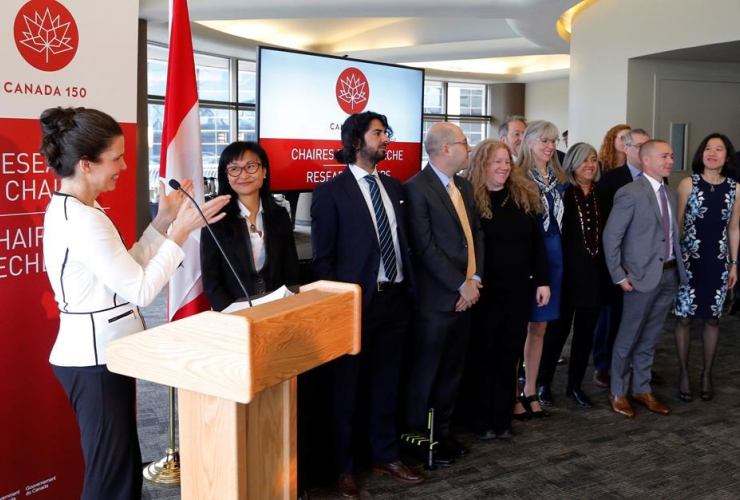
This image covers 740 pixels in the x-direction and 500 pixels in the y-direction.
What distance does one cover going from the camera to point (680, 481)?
346 cm

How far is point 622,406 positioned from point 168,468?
2718mm

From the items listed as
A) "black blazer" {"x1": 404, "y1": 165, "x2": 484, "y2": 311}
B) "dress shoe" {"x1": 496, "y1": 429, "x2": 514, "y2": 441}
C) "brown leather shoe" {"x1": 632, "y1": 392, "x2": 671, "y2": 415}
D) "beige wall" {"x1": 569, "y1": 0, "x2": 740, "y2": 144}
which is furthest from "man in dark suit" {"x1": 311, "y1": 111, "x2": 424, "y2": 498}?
"beige wall" {"x1": 569, "y1": 0, "x2": 740, "y2": 144}

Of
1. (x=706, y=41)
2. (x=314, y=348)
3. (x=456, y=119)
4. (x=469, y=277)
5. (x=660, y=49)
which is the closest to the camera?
(x=314, y=348)

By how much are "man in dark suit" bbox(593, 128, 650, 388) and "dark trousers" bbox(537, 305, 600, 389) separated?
48 cm

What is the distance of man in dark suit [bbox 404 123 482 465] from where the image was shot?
350 cm

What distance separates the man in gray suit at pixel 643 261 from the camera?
4.23m

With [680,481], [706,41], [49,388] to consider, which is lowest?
[680,481]

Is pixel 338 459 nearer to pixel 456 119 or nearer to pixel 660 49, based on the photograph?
pixel 660 49

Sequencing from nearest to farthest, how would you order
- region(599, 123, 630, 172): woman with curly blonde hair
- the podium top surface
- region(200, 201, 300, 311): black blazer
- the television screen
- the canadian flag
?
the podium top surface < region(200, 201, 300, 311): black blazer < the canadian flag < the television screen < region(599, 123, 630, 172): woman with curly blonde hair

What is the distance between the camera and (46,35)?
2.74m

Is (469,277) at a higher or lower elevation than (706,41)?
lower

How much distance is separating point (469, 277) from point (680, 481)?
1421 millimetres

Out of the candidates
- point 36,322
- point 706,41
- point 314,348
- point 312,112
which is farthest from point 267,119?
point 706,41

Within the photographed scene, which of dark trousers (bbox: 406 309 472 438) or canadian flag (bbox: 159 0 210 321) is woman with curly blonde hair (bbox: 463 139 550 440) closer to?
dark trousers (bbox: 406 309 472 438)
